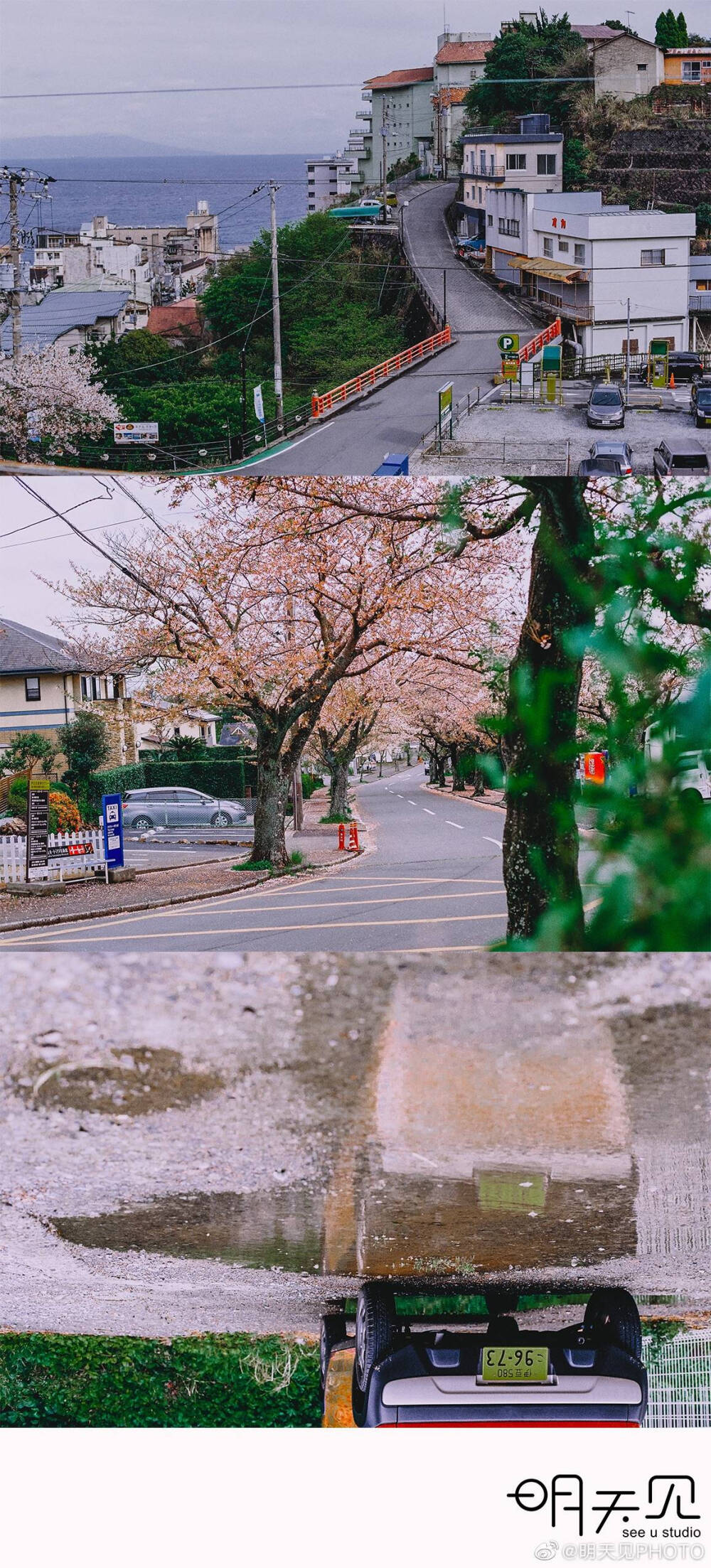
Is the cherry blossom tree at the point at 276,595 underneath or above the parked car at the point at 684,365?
underneath

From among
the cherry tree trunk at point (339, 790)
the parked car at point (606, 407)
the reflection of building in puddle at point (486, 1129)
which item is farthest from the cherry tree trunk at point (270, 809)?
the parked car at point (606, 407)

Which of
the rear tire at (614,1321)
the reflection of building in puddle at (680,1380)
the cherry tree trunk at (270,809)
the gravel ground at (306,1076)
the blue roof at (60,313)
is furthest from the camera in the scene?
the reflection of building in puddle at (680,1380)

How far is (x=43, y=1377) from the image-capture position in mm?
4414

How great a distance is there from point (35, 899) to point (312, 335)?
153 cm

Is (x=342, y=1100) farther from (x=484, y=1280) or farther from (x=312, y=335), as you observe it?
(x=312, y=335)

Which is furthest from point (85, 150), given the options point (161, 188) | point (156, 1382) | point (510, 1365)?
point (156, 1382)

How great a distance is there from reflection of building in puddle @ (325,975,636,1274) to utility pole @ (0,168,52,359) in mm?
1907

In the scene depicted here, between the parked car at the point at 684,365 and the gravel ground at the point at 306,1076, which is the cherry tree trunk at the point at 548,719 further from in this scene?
the parked car at the point at 684,365

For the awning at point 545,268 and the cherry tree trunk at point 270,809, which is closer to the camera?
the awning at point 545,268

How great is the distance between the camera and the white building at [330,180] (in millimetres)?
3129

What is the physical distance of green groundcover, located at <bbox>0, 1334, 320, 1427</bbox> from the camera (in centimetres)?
432

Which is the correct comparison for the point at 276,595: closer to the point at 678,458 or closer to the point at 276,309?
the point at 276,309

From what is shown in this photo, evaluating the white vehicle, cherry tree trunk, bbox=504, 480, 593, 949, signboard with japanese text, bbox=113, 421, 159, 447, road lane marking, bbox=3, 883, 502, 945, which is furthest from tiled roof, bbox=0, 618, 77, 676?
the white vehicle
